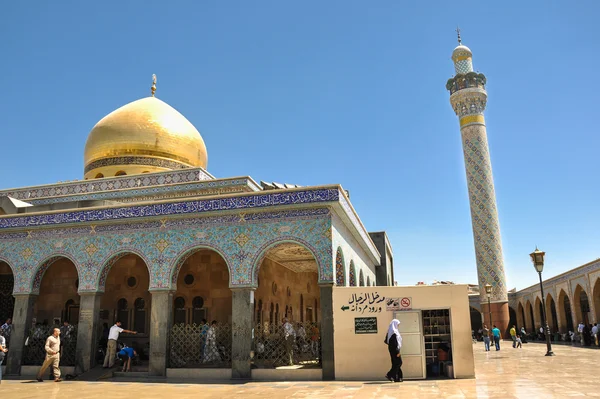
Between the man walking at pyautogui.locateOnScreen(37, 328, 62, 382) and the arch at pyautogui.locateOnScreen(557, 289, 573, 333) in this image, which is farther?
the arch at pyautogui.locateOnScreen(557, 289, 573, 333)

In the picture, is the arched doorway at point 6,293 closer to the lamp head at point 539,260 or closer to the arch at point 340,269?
the arch at point 340,269

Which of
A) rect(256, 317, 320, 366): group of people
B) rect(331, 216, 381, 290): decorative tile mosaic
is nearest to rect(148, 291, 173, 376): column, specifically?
rect(256, 317, 320, 366): group of people

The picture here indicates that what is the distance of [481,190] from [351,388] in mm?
21381

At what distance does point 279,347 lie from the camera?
10.1 meters

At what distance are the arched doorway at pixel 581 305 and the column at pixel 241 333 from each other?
→ 64.1 feet

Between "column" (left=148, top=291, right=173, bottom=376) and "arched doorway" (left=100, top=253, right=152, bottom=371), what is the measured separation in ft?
7.79

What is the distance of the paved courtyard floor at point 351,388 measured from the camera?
7.09m

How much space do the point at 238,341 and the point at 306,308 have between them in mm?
8245

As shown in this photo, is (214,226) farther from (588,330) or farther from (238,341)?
(588,330)

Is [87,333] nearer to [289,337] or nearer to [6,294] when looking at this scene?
[289,337]

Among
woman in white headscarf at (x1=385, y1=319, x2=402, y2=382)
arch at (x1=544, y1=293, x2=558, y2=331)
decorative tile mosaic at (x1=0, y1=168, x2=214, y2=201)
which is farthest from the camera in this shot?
arch at (x1=544, y1=293, x2=558, y2=331)

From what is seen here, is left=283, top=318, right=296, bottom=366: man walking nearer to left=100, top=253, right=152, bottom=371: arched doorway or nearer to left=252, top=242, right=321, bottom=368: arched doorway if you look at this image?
left=252, top=242, right=321, bottom=368: arched doorway

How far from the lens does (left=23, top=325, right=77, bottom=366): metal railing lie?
11.2 m

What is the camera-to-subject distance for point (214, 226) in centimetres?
1074
